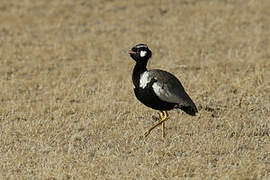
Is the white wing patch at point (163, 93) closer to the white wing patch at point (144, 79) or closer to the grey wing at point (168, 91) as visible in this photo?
the grey wing at point (168, 91)

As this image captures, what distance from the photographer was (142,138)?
8609mm

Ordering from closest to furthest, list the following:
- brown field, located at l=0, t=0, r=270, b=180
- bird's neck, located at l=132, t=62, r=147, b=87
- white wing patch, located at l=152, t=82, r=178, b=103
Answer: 1. brown field, located at l=0, t=0, r=270, b=180
2. white wing patch, located at l=152, t=82, r=178, b=103
3. bird's neck, located at l=132, t=62, r=147, b=87

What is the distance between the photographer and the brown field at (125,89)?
24.5 feet

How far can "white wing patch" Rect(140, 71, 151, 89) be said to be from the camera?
819 cm

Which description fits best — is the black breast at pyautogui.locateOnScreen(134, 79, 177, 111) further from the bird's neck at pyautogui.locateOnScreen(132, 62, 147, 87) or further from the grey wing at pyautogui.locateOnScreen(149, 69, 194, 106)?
the bird's neck at pyautogui.locateOnScreen(132, 62, 147, 87)

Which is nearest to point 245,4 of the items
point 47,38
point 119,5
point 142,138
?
point 119,5

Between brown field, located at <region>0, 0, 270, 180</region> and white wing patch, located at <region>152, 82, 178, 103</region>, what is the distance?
65 cm

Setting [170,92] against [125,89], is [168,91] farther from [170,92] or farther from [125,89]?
[125,89]

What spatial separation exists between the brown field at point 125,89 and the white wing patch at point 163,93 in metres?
0.65

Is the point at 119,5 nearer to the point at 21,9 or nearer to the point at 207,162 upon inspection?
the point at 21,9

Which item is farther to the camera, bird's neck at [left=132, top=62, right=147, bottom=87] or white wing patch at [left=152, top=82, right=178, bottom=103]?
bird's neck at [left=132, top=62, right=147, bottom=87]

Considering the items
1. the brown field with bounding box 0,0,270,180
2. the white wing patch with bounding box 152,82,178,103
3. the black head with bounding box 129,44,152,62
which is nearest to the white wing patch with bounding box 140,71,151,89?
the white wing patch with bounding box 152,82,178,103

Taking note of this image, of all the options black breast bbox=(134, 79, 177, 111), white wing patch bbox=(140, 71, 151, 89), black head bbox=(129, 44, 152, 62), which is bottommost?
black breast bbox=(134, 79, 177, 111)

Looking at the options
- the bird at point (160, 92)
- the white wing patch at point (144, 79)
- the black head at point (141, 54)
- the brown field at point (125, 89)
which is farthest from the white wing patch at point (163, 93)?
the brown field at point (125, 89)
